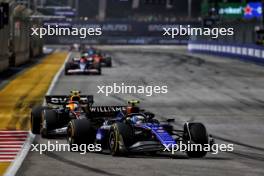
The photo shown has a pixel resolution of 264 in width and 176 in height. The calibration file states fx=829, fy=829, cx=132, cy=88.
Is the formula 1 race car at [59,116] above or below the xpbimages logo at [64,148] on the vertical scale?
above

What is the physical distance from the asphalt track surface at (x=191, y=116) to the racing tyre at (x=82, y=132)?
0.28m

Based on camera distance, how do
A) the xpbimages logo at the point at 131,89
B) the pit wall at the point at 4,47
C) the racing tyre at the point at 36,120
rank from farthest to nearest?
the pit wall at the point at 4,47 → the xpbimages logo at the point at 131,89 → the racing tyre at the point at 36,120

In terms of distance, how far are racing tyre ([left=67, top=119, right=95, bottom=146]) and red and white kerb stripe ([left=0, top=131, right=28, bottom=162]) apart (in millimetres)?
1185

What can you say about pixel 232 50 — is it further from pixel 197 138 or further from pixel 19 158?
pixel 19 158

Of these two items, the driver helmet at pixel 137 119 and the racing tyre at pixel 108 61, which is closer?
the driver helmet at pixel 137 119

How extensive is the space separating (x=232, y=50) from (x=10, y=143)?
55.4 m

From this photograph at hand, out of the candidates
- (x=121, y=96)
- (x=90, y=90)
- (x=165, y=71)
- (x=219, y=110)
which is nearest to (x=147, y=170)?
(x=219, y=110)

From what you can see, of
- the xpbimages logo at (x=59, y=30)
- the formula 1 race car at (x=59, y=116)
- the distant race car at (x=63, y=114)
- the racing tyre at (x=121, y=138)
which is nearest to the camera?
the racing tyre at (x=121, y=138)

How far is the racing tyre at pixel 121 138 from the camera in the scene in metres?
14.6

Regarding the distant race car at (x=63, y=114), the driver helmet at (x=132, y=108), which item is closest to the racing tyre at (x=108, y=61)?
the distant race car at (x=63, y=114)

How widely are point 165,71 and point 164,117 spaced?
27.4 m

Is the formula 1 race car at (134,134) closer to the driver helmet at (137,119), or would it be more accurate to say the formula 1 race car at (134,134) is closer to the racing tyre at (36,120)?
the driver helmet at (137,119)

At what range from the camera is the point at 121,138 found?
14633 mm

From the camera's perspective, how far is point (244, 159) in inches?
585
